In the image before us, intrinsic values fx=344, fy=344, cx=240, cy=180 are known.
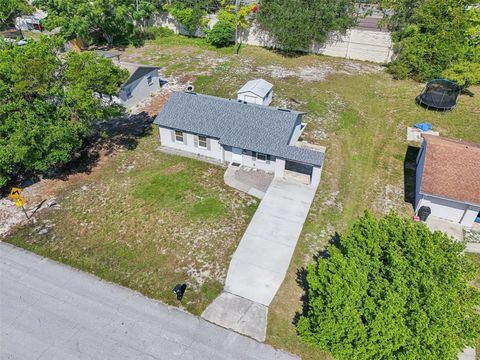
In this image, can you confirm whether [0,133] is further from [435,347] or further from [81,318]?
[435,347]

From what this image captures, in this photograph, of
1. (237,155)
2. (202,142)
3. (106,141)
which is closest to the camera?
(237,155)

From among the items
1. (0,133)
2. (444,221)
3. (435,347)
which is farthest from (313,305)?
(0,133)

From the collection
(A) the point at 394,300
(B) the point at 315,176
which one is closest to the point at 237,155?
(B) the point at 315,176

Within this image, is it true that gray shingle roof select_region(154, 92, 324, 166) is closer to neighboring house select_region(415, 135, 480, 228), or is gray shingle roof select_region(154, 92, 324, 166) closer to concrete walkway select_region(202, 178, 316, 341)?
concrete walkway select_region(202, 178, 316, 341)

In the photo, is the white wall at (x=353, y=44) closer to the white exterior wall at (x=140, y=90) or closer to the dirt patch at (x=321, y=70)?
the dirt patch at (x=321, y=70)

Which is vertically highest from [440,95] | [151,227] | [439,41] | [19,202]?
[439,41]

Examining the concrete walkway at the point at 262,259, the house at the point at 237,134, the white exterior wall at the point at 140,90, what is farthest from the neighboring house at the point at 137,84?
the concrete walkway at the point at 262,259

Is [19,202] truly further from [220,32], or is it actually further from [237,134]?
[220,32]
